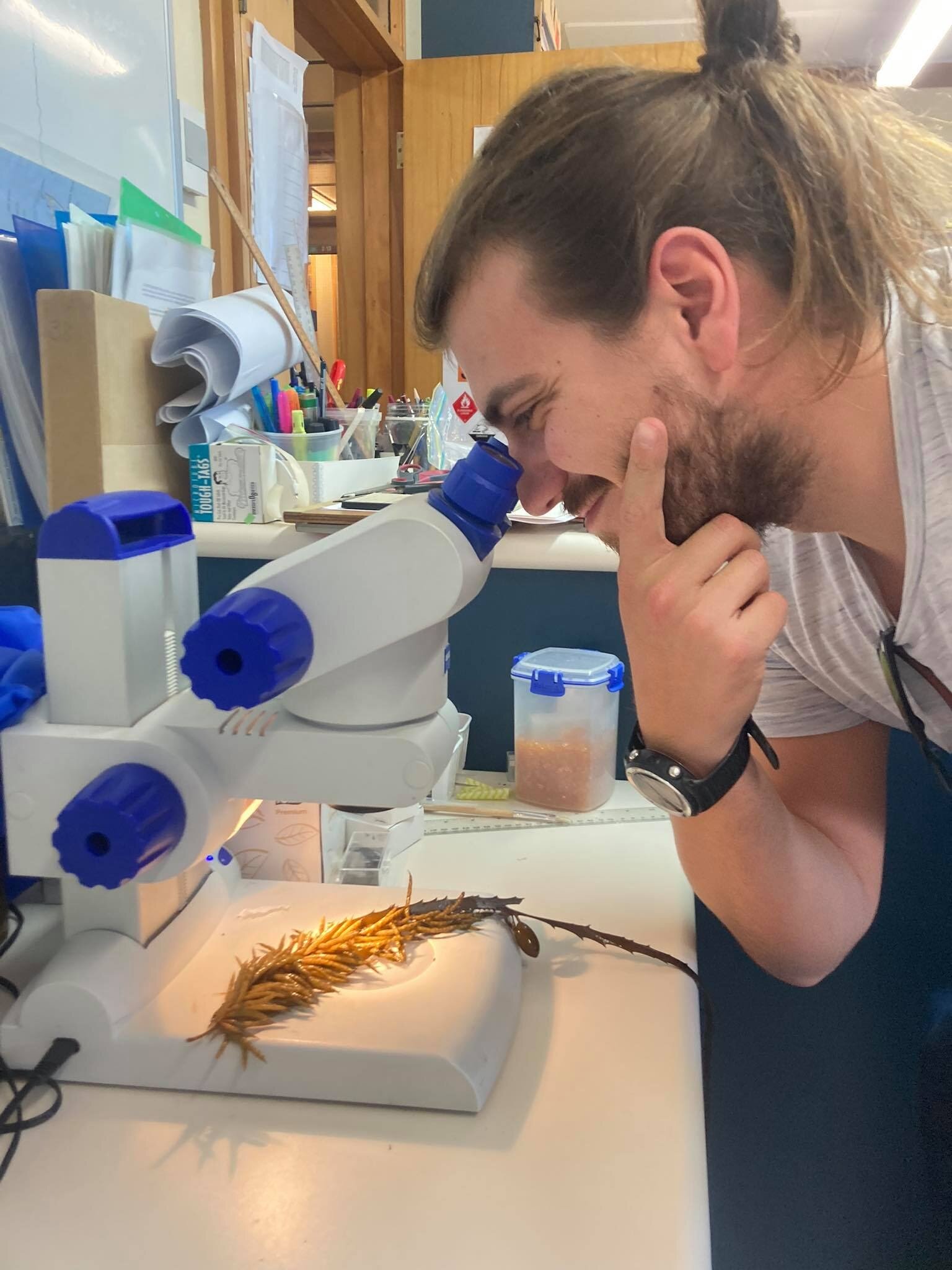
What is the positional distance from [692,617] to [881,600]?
0.76 feet

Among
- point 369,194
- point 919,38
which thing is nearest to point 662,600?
point 369,194

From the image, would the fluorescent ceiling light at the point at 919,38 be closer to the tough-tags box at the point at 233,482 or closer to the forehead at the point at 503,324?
the tough-tags box at the point at 233,482

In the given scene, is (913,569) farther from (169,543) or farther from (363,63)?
(363,63)

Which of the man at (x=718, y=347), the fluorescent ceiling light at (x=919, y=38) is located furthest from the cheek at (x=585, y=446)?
the fluorescent ceiling light at (x=919, y=38)

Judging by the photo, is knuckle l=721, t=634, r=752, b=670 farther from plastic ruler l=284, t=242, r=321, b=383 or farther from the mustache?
plastic ruler l=284, t=242, r=321, b=383

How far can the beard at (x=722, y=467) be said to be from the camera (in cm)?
67

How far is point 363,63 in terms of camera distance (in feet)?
8.52

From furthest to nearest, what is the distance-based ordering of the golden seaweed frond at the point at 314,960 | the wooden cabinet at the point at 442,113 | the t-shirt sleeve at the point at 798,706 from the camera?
the wooden cabinet at the point at 442,113, the t-shirt sleeve at the point at 798,706, the golden seaweed frond at the point at 314,960

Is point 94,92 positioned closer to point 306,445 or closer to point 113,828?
point 306,445

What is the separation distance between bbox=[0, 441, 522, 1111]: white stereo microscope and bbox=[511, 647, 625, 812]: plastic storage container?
0.41 meters

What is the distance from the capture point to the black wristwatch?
707 millimetres

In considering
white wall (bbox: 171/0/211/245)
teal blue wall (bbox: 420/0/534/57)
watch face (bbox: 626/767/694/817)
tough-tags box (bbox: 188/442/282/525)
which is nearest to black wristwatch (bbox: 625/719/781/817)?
watch face (bbox: 626/767/694/817)

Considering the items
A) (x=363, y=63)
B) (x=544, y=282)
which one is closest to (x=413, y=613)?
(x=544, y=282)

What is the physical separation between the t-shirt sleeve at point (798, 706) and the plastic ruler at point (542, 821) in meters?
0.15
